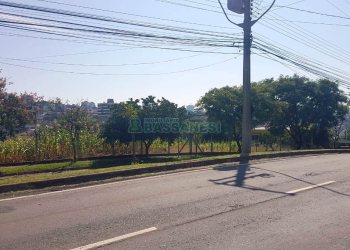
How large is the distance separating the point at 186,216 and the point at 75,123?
17.0 m

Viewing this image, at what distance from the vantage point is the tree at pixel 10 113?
16.2m

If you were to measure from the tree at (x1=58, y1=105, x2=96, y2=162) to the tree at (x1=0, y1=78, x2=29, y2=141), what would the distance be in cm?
502

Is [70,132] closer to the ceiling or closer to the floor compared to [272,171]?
closer to the ceiling

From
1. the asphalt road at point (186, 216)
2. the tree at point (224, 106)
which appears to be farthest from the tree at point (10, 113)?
the tree at point (224, 106)

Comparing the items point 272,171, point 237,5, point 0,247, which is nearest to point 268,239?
point 0,247

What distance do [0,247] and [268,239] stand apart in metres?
3.88

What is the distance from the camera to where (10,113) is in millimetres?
16500

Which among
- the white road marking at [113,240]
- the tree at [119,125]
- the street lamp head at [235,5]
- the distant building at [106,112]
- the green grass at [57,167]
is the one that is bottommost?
the white road marking at [113,240]

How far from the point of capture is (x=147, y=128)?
934 inches

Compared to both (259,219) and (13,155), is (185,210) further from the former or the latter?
(13,155)

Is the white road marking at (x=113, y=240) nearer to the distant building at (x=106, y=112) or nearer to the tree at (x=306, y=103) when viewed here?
the distant building at (x=106, y=112)

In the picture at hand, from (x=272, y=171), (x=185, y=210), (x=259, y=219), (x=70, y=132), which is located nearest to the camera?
(x=259, y=219)

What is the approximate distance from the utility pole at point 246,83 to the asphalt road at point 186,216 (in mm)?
8685

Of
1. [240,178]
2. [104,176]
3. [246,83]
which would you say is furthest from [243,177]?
[246,83]
